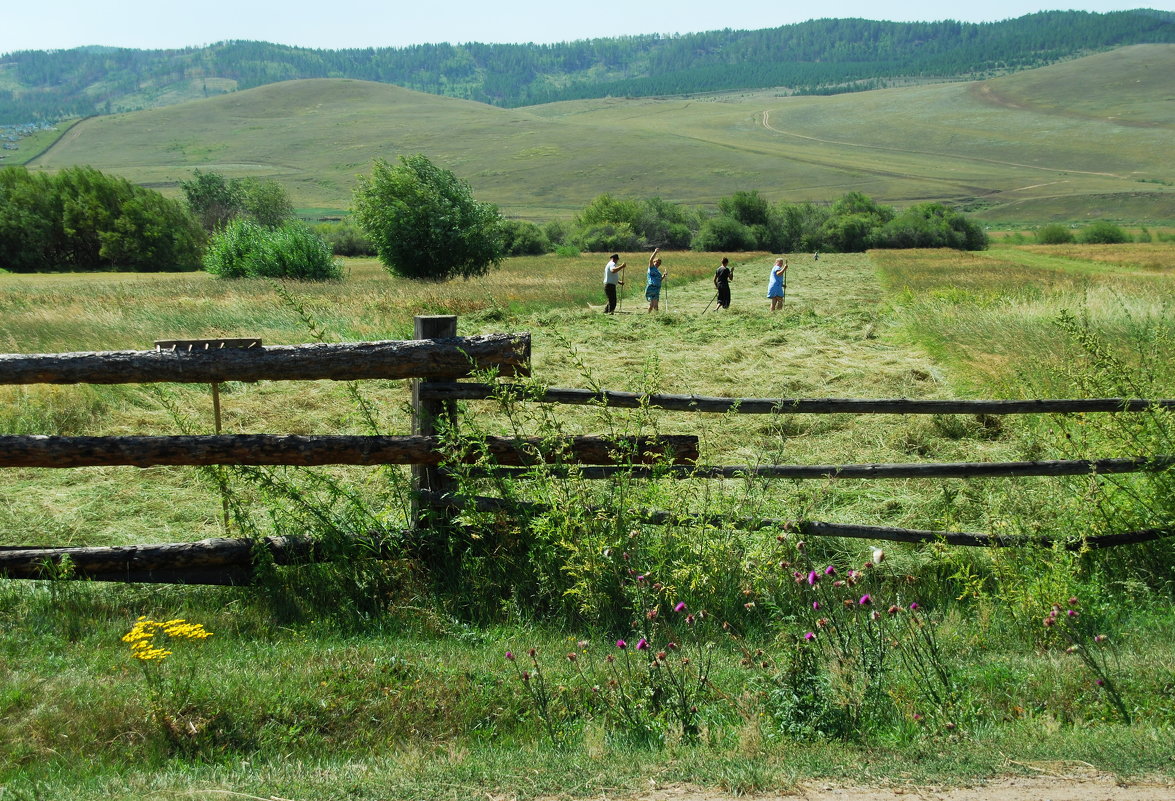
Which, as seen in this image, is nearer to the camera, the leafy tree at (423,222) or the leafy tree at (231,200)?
the leafy tree at (423,222)

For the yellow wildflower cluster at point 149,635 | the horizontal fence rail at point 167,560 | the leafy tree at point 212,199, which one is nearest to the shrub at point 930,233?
the leafy tree at point 212,199

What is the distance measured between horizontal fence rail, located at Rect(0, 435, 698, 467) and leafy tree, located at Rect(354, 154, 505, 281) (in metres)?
32.4

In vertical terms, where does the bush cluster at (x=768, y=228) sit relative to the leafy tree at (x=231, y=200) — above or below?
below

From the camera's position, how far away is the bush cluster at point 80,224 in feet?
173

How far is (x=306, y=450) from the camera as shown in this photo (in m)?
5.23

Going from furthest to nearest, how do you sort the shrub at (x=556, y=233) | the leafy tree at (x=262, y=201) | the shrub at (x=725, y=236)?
the leafy tree at (x=262, y=201) → the shrub at (x=556, y=233) → the shrub at (x=725, y=236)

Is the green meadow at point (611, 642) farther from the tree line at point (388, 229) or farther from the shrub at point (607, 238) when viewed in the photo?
the shrub at point (607, 238)

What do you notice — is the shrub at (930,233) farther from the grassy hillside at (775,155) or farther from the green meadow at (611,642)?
the green meadow at (611,642)

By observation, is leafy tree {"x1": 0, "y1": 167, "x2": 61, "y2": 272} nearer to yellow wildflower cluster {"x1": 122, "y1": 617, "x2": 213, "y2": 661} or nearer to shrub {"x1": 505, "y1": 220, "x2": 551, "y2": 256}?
shrub {"x1": 505, "y1": 220, "x2": 551, "y2": 256}

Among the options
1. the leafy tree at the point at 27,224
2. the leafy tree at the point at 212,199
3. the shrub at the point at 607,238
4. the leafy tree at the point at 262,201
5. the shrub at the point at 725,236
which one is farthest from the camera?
the leafy tree at the point at 212,199

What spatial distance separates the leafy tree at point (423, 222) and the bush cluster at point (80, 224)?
25959mm

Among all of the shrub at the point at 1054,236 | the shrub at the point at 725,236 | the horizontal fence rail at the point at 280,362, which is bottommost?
the shrub at the point at 1054,236

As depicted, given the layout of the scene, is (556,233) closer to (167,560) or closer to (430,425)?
(430,425)

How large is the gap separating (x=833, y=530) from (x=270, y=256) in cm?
3308
